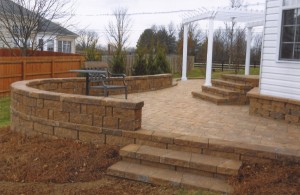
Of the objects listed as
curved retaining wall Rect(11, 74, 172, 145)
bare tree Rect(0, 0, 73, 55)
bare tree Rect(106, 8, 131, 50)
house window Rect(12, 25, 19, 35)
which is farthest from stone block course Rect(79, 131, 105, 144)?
bare tree Rect(106, 8, 131, 50)

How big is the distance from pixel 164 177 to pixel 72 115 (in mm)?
1808

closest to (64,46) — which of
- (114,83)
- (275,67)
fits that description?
(114,83)

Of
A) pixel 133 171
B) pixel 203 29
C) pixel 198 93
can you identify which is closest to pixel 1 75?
pixel 198 93

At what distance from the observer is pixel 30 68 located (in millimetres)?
12281

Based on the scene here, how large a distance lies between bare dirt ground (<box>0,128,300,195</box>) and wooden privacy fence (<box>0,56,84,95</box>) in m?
7.28

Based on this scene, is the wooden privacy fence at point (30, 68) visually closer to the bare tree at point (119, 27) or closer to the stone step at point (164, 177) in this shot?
the stone step at point (164, 177)

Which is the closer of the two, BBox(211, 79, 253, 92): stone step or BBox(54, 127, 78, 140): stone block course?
BBox(54, 127, 78, 140): stone block course

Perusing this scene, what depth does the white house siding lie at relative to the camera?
19.0 feet

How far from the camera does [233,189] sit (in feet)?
11.3

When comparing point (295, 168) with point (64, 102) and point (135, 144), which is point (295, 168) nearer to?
point (135, 144)

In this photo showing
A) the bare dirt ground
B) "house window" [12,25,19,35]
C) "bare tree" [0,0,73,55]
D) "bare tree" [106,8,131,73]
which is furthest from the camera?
"bare tree" [106,8,131,73]

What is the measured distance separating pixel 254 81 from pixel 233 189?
5124 mm

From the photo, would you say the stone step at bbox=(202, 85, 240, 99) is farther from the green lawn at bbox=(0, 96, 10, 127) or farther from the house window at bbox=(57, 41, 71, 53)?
the house window at bbox=(57, 41, 71, 53)

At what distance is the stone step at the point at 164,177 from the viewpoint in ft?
11.7
